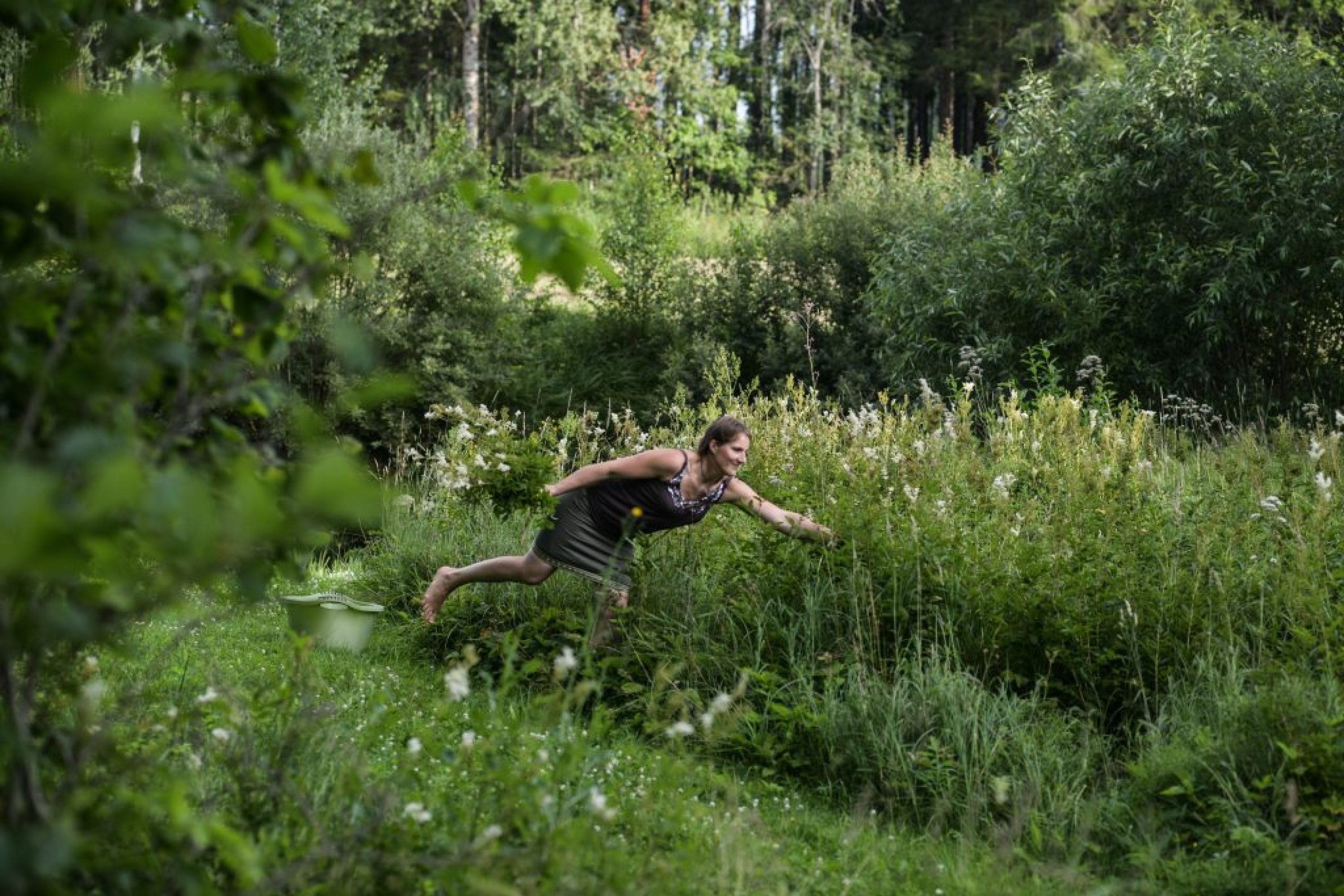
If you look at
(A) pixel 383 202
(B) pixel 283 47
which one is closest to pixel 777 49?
(B) pixel 283 47

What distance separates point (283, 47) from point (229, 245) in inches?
729

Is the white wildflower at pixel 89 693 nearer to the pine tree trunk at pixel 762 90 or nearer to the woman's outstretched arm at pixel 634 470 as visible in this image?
the woman's outstretched arm at pixel 634 470

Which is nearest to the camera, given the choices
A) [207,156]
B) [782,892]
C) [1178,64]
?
[207,156]

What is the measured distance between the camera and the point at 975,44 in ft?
122

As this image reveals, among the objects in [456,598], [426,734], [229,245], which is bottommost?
[456,598]

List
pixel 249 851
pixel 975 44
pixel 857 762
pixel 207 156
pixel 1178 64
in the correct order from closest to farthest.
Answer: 1. pixel 249 851
2. pixel 207 156
3. pixel 857 762
4. pixel 1178 64
5. pixel 975 44

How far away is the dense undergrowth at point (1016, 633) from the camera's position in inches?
180

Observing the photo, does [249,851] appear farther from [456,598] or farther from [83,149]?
[456,598]

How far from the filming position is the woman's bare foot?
23.1ft

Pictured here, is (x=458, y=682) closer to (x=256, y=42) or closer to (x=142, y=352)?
(x=142, y=352)

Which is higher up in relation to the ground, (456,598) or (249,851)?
(249,851)

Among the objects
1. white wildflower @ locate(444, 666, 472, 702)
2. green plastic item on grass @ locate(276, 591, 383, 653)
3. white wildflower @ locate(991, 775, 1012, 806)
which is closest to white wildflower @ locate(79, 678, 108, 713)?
green plastic item on grass @ locate(276, 591, 383, 653)

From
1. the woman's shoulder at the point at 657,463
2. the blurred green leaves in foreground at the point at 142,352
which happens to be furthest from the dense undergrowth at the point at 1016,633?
the blurred green leaves in foreground at the point at 142,352

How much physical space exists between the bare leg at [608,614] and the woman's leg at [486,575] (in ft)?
1.30
